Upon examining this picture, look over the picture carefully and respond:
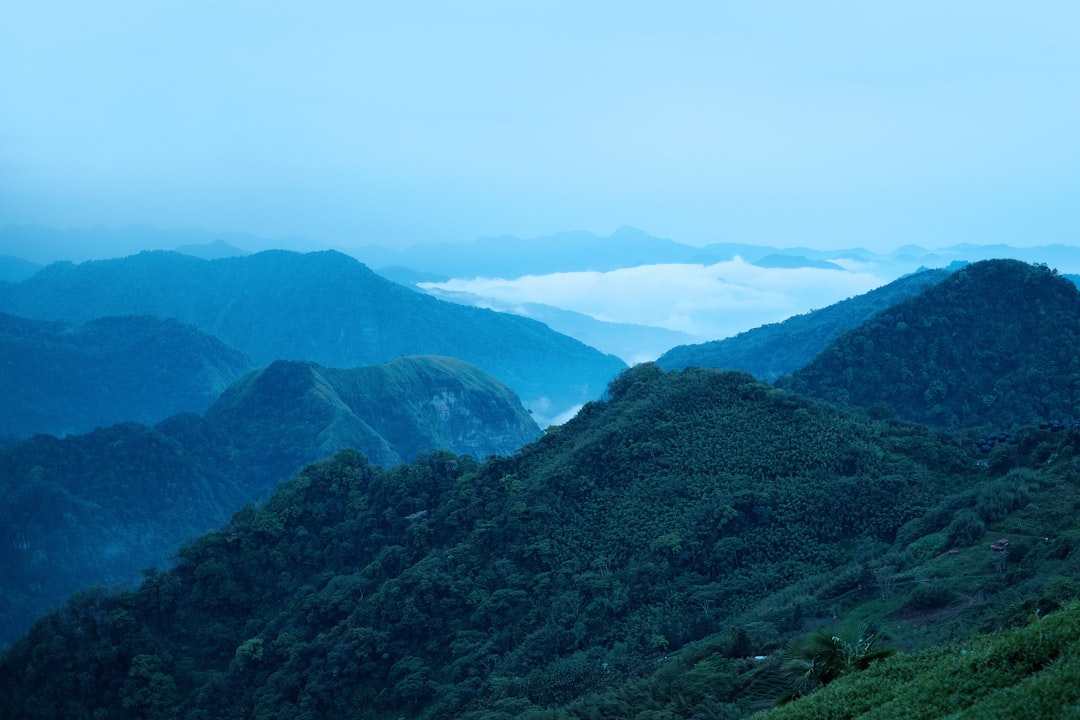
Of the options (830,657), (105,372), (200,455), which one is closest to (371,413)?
(200,455)

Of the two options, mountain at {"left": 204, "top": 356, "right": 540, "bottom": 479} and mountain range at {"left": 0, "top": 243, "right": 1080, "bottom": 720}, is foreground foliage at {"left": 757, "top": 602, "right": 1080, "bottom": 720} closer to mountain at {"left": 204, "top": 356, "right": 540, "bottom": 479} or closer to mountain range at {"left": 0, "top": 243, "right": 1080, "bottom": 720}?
mountain range at {"left": 0, "top": 243, "right": 1080, "bottom": 720}

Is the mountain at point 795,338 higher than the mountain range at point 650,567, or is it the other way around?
the mountain at point 795,338

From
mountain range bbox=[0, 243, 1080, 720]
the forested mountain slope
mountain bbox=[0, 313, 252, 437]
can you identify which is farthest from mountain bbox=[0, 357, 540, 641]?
mountain range bbox=[0, 243, 1080, 720]

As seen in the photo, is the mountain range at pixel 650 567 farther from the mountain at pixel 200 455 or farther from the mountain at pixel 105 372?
the mountain at pixel 105 372

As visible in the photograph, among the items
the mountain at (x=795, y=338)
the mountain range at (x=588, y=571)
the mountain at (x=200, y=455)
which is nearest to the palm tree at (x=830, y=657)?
the mountain range at (x=588, y=571)

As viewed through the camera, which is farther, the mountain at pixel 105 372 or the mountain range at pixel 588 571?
the mountain at pixel 105 372

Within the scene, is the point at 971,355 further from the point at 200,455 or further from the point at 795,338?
the point at 200,455

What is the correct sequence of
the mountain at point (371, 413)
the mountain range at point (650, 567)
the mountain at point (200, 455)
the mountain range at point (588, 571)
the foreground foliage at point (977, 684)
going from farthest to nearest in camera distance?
the mountain at point (371, 413), the mountain at point (200, 455), the mountain range at point (588, 571), the mountain range at point (650, 567), the foreground foliage at point (977, 684)
